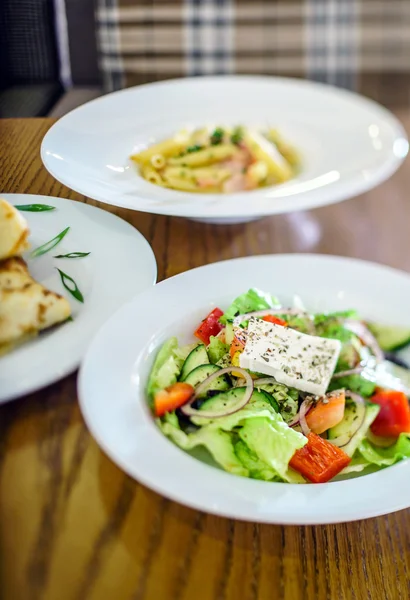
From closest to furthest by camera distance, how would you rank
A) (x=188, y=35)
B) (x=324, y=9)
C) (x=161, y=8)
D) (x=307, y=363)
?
(x=307, y=363)
(x=161, y=8)
(x=188, y=35)
(x=324, y=9)

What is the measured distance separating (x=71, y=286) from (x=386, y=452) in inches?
12.7

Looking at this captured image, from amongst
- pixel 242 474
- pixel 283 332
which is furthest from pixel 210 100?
pixel 242 474

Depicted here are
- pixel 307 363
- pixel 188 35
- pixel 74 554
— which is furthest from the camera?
pixel 188 35

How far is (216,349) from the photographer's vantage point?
22.3 inches

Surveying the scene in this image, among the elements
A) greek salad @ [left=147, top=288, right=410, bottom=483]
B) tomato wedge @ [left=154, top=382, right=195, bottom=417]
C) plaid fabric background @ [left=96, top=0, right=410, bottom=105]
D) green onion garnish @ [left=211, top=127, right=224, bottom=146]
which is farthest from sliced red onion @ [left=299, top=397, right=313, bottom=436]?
plaid fabric background @ [left=96, top=0, right=410, bottom=105]

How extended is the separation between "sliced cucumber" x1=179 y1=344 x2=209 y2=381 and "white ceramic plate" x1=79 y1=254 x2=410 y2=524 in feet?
0.05

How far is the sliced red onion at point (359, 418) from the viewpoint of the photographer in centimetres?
57

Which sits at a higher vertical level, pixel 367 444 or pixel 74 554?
pixel 74 554

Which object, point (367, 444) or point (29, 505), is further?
point (367, 444)

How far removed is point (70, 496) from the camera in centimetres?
42

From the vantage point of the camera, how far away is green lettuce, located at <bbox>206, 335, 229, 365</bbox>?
559 mm

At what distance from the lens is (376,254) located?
796mm

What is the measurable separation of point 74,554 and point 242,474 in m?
0.15

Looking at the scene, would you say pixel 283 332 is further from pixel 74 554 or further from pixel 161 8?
pixel 161 8
